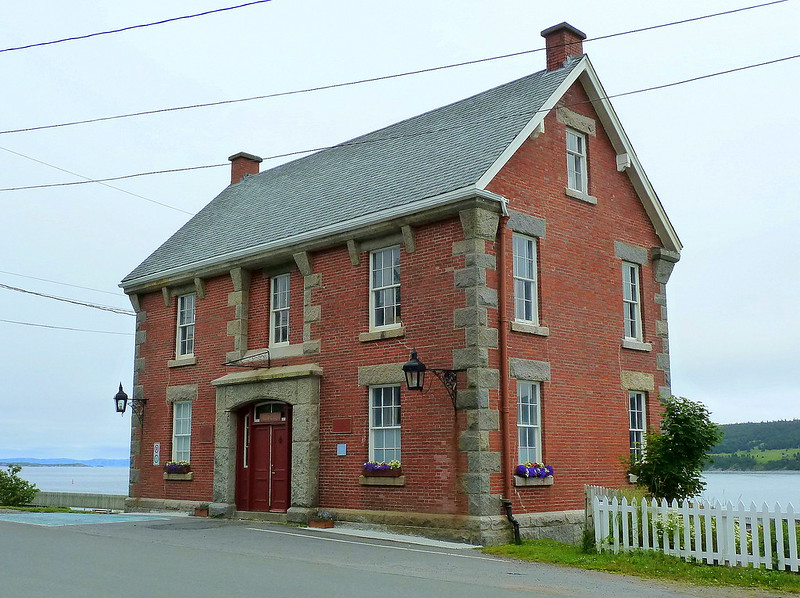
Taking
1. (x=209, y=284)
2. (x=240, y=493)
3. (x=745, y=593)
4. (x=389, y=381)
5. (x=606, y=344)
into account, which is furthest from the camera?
(x=209, y=284)

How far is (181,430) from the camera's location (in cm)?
2472

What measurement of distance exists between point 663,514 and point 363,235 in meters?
8.78

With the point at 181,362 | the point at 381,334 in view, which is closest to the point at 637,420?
the point at 381,334

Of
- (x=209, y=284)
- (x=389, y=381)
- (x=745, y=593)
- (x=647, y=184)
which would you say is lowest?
(x=745, y=593)

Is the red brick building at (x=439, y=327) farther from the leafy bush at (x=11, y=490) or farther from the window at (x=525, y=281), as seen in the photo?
the leafy bush at (x=11, y=490)

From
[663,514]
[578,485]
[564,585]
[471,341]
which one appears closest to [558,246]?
[471,341]

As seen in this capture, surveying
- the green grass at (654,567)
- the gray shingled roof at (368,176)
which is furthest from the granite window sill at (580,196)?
the green grass at (654,567)

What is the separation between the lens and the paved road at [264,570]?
34.5ft

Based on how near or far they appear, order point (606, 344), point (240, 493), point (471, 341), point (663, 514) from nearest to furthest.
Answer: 1. point (663, 514)
2. point (471, 341)
3. point (606, 344)
4. point (240, 493)

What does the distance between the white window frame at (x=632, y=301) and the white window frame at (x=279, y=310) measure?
8.31 m

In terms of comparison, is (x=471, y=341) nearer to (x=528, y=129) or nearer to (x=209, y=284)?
(x=528, y=129)

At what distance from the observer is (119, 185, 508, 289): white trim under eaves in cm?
1755

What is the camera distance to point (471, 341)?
17.3 metres

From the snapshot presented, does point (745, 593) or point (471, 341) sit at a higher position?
point (471, 341)
